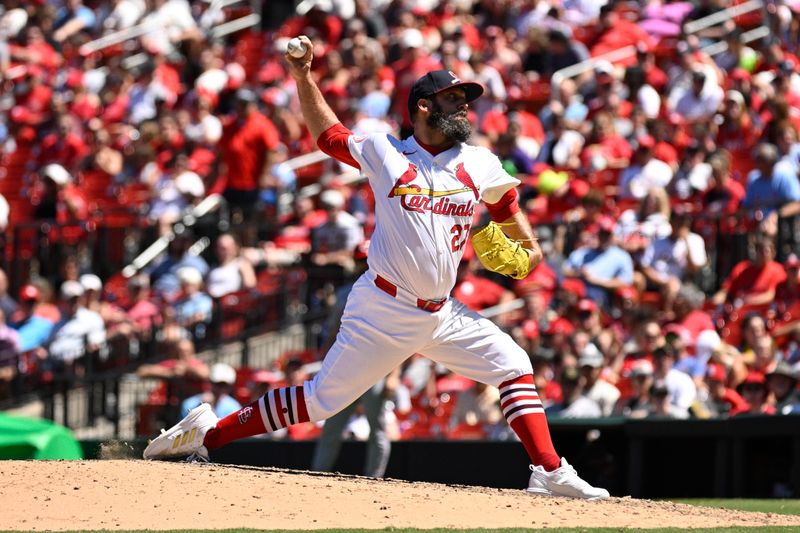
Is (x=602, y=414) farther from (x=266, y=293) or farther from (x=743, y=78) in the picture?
(x=743, y=78)

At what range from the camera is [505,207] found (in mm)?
8086

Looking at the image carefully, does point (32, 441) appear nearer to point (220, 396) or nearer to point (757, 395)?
point (220, 396)

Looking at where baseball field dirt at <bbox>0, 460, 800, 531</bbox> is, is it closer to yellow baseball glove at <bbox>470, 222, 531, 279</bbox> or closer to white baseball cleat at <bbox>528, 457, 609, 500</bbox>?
white baseball cleat at <bbox>528, 457, 609, 500</bbox>

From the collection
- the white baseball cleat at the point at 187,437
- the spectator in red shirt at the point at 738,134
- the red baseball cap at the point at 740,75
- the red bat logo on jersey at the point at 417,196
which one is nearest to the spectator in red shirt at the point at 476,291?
the spectator in red shirt at the point at 738,134

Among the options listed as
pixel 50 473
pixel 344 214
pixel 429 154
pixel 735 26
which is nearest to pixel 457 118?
pixel 429 154

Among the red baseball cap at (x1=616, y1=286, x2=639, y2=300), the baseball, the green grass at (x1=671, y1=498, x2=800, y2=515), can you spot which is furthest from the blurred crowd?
the baseball

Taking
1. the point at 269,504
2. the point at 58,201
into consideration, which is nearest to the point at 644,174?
the point at 58,201

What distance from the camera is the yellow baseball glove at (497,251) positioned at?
7.84 metres

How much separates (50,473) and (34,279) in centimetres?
886

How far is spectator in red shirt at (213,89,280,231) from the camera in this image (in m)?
16.7

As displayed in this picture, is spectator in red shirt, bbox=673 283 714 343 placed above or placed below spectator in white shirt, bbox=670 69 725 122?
below

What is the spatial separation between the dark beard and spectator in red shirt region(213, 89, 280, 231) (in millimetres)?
8945

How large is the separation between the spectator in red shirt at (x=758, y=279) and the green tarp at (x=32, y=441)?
5663 millimetres

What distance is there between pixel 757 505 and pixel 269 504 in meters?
3.10
